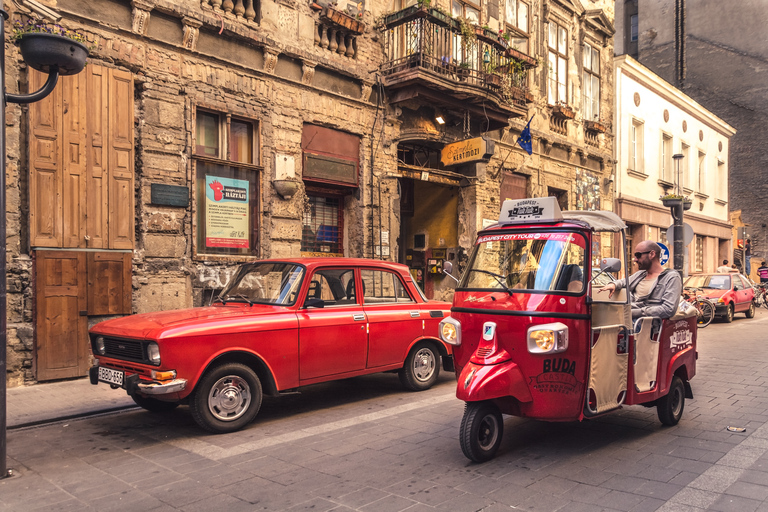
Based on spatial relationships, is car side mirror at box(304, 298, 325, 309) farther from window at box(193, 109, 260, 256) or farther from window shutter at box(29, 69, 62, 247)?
window at box(193, 109, 260, 256)

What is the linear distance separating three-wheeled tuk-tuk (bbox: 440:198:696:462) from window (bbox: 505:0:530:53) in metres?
13.4

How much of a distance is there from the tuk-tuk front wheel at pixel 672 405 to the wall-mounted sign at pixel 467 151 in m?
8.67

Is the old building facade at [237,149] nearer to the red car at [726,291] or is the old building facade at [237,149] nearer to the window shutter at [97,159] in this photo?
the window shutter at [97,159]

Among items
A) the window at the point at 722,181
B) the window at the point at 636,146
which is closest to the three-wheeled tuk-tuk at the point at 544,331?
the window at the point at 636,146

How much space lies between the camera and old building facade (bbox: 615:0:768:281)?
3666 centimetres

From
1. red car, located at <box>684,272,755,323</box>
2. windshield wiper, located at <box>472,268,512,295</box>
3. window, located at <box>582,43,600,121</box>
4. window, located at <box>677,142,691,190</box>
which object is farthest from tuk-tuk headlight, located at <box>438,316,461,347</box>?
window, located at <box>677,142,691,190</box>

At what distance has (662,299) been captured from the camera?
6.04 meters

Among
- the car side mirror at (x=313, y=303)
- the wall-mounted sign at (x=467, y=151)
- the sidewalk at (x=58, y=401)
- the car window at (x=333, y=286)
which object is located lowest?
the sidewalk at (x=58, y=401)

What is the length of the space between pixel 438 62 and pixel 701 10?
103ft

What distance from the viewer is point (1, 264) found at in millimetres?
4805

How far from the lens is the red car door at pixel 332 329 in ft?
22.3

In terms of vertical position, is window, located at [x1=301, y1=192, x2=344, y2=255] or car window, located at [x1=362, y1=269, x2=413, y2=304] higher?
window, located at [x1=301, y1=192, x2=344, y2=255]

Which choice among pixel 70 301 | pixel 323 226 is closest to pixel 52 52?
pixel 70 301

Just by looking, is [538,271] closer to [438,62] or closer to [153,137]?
[153,137]
